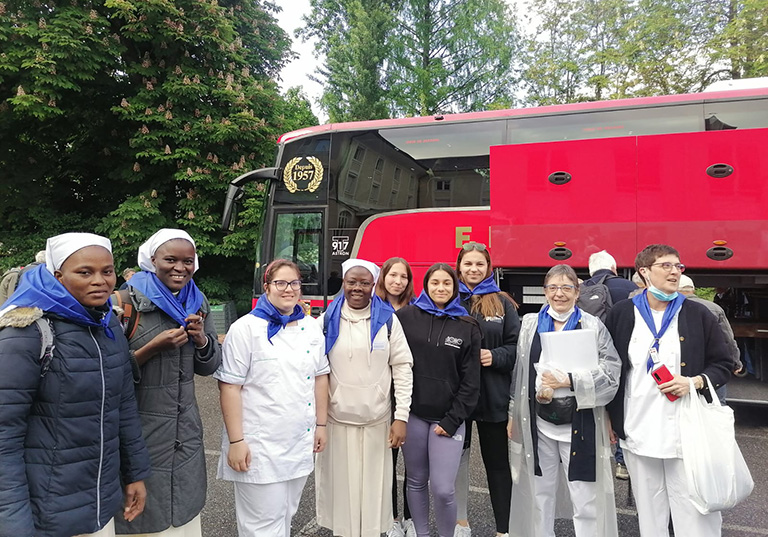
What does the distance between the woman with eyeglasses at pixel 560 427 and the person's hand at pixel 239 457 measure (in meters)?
1.51

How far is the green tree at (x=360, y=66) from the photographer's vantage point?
16438mm

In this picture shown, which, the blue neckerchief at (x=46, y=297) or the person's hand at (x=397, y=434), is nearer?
the blue neckerchief at (x=46, y=297)

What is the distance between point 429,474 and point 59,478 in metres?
1.86

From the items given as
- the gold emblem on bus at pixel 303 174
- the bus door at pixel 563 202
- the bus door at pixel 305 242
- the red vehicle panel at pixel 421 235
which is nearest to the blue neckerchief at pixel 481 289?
the bus door at pixel 563 202

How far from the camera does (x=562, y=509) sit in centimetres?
291

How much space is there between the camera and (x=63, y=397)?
170 cm

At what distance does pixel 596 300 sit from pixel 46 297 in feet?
11.7

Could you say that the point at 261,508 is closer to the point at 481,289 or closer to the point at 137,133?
the point at 481,289

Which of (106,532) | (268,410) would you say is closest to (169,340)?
(268,410)

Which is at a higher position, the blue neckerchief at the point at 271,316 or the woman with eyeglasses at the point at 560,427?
the blue neckerchief at the point at 271,316

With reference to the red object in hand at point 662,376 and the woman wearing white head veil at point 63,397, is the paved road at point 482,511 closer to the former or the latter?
the red object in hand at point 662,376

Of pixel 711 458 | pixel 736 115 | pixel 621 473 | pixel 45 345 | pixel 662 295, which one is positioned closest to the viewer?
pixel 45 345

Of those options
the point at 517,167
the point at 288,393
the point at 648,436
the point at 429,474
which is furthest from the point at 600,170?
the point at 288,393

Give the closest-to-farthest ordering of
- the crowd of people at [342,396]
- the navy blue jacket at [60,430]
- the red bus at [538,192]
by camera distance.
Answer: the navy blue jacket at [60,430] → the crowd of people at [342,396] → the red bus at [538,192]
